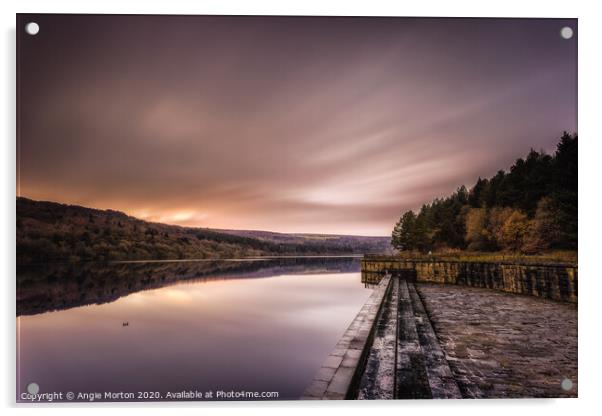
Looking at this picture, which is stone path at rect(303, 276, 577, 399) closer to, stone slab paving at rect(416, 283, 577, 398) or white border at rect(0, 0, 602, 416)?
stone slab paving at rect(416, 283, 577, 398)

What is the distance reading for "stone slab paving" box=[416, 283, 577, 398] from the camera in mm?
4387

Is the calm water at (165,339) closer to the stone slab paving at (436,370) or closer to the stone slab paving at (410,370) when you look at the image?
the stone slab paving at (410,370)

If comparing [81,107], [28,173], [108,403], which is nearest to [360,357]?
[108,403]

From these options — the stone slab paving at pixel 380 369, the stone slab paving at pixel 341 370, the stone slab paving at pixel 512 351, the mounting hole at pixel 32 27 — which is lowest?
the stone slab paving at pixel 512 351

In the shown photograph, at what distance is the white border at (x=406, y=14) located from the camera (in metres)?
4.86

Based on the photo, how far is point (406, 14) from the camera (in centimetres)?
534

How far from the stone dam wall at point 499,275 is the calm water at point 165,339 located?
18.5 feet

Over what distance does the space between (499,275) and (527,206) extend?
6786mm

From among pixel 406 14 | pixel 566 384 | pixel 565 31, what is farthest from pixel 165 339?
pixel 565 31

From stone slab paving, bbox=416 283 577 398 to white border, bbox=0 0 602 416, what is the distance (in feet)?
1.17

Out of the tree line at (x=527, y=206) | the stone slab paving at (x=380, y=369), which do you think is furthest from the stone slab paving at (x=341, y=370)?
the tree line at (x=527, y=206)

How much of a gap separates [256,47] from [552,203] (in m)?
5.72

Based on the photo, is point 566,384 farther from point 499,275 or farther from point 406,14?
point 499,275

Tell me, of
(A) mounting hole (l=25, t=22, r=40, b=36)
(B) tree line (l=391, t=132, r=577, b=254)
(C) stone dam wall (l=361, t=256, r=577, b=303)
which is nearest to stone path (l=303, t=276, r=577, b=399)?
(C) stone dam wall (l=361, t=256, r=577, b=303)
